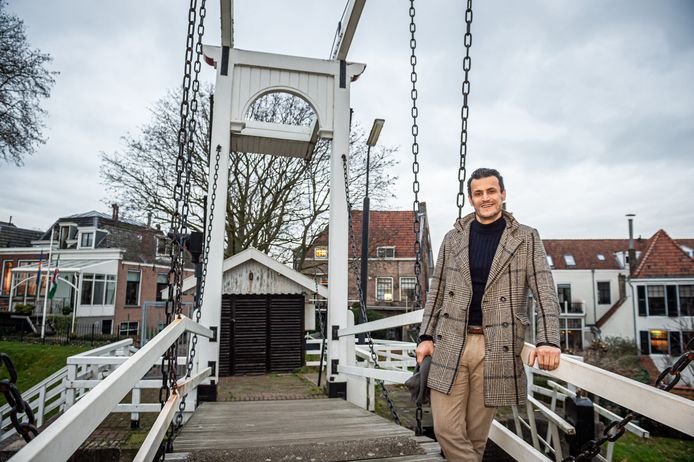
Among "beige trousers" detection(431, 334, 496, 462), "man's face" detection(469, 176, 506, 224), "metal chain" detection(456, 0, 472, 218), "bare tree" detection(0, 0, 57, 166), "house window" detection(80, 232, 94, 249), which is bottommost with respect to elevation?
"beige trousers" detection(431, 334, 496, 462)

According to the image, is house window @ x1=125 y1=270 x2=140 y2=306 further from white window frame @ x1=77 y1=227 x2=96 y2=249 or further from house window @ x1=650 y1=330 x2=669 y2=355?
house window @ x1=650 y1=330 x2=669 y2=355

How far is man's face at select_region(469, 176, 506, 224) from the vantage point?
6.93ft

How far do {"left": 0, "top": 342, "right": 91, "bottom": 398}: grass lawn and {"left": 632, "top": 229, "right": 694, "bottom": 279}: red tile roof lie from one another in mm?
26741

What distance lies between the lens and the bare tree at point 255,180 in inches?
507

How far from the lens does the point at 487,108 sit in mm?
35219

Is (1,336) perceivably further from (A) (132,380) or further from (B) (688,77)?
(B) (688,77)

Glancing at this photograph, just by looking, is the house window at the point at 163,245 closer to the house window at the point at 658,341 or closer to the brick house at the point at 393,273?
the brick house at the point at 393,273

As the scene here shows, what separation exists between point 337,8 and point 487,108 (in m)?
32.3

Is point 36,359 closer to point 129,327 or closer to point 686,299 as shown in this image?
point 129,327

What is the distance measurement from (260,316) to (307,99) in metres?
5.72

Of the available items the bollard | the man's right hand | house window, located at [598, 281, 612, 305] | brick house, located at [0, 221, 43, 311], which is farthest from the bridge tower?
house window, located at [598, 281, 612, 305]

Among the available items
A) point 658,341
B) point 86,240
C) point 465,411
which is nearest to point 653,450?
point 465,411

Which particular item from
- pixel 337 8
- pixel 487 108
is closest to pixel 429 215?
pixel 487 108

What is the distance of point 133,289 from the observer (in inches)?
997
